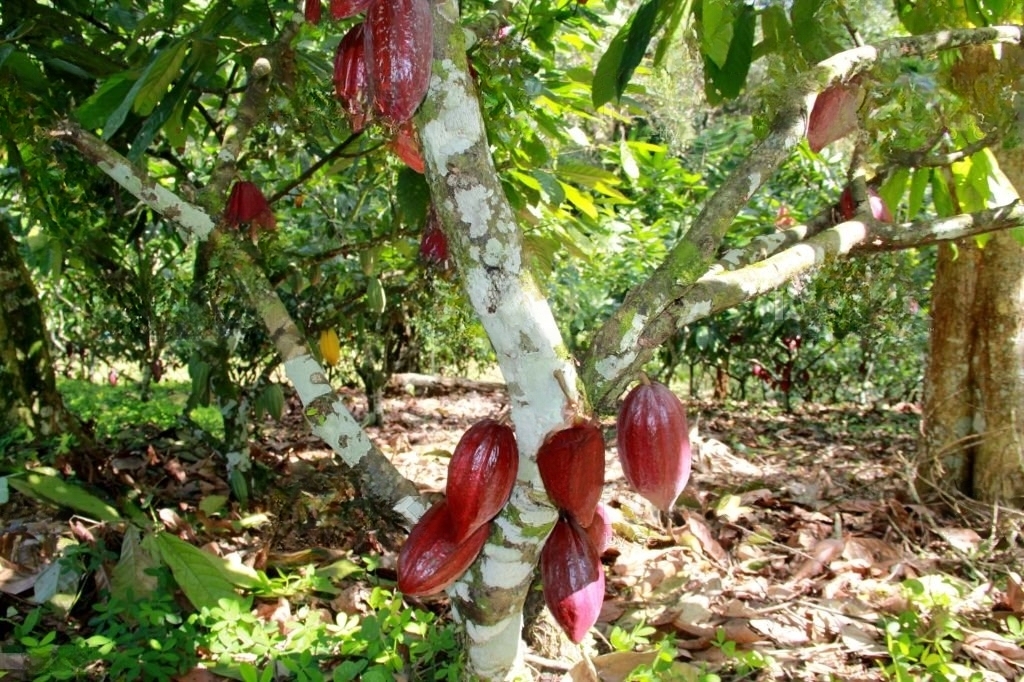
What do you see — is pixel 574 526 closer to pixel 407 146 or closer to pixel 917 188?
pixel 407 146

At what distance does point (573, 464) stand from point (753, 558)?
1.27 meters

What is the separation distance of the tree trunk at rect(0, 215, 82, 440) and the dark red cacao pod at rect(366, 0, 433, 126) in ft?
5.52

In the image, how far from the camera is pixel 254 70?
163 cm

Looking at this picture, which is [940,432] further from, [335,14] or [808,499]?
[335,14]

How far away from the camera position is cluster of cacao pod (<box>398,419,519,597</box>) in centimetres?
87

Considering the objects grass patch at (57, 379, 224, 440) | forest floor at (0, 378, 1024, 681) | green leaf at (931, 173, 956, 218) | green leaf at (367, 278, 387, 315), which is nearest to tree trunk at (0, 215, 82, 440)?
forest floor at (0, 378, 1024, 681)

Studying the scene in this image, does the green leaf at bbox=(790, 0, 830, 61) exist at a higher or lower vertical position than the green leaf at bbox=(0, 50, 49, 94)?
lower

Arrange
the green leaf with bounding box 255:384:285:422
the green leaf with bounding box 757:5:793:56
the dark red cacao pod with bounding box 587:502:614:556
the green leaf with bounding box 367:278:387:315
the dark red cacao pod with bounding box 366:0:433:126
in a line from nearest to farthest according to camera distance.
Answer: the dark red cacao pod with bounding box 366:0:433:126, the dark red cacao pod with bounding box 587:502:614:556, the green leaf with bounding box 757:5:793:56, the green leaf with bounding box 255:384:285:422, the green leaf with bounding box 367:278:387:315

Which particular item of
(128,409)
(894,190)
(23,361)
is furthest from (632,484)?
(128,409)

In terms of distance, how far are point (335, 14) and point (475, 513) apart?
21.0 inches

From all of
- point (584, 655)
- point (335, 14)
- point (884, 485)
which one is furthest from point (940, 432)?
point (335, 14)

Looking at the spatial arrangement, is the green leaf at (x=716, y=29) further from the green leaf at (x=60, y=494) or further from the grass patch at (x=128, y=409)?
the grass patch at (x=128, y=409)

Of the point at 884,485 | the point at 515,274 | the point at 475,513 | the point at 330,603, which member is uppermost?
the point at 515,274

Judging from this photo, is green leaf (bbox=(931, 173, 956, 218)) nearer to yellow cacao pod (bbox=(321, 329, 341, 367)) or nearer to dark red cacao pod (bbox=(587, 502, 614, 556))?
dark red cacao pod (bbox=(587, 502, 614, 556))
